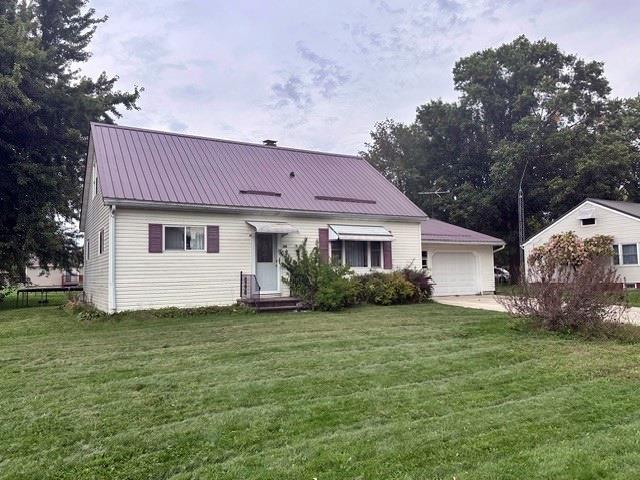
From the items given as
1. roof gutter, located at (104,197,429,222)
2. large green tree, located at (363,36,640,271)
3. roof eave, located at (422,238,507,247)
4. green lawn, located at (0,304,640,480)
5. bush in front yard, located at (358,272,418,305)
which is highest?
large green tree, located at (363,36,640,271)

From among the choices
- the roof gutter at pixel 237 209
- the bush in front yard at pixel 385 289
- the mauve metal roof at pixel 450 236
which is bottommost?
the bush in front yard at pixel 385 289

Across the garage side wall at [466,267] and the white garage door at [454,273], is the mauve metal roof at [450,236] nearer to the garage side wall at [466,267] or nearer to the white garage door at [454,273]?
the garage side wall at [466,267]

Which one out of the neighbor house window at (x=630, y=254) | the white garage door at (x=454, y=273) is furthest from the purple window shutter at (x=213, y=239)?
the neighbor house window at (x=630, y=254)

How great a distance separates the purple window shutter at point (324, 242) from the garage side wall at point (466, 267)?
4.71 m

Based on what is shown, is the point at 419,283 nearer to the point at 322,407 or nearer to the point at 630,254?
the point at 322,407

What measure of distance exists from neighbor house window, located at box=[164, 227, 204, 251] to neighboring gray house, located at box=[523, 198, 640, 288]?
662 inches

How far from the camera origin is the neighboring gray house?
19406mm

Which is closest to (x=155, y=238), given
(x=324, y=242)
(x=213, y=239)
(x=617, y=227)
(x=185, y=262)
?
(x=185, y=262)

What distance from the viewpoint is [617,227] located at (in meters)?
19.9

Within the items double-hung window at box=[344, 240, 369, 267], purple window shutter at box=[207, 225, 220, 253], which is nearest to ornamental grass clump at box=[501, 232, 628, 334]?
double-hung window at box=[344, 240, 369, 267]

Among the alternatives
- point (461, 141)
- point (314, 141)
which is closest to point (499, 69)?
point (461, 141)

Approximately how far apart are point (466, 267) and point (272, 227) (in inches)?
360

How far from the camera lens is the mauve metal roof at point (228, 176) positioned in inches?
492

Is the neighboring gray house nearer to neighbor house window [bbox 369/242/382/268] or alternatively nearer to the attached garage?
the attached garage
